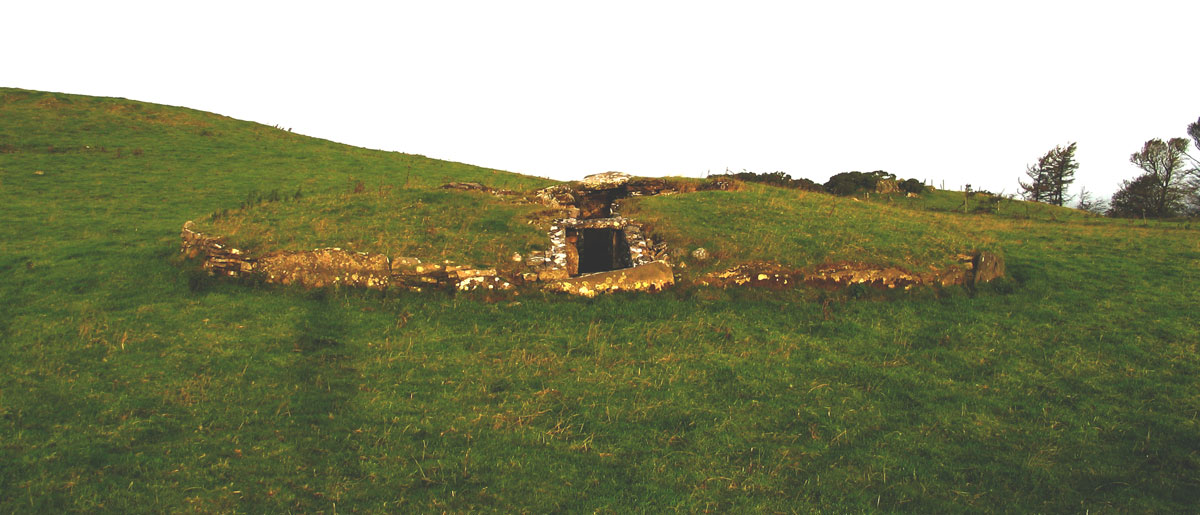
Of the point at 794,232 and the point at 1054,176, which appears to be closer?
the point at 794,232

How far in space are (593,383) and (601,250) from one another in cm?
868

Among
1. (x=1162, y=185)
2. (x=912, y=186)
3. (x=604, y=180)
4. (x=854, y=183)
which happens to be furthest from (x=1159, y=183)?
(x=604, y=180)

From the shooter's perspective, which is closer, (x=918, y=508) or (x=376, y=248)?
(x=918, y=508)

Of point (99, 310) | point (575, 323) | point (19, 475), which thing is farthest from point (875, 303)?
point (99, 310)

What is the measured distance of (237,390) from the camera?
744 centimetres

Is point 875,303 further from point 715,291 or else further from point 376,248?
point 376,248

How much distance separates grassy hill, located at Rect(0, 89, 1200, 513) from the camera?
18.7 feet

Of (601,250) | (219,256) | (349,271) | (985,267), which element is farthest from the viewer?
(601,250)

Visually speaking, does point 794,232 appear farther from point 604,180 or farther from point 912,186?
point 912,186

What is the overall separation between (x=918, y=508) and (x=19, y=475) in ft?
32.6

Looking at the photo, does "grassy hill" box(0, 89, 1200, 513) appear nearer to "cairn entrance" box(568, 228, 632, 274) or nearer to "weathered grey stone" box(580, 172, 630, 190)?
"cairn entrance" box(568, 228, 632, 274)

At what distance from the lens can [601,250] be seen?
16438 mm

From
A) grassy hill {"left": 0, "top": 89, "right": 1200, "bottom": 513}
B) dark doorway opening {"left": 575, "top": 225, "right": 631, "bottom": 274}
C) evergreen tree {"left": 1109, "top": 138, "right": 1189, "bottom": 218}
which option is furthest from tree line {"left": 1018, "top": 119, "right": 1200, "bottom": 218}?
dark doorway opening {"left": 575, "top": 225, "right": 631, "bottom": 274}

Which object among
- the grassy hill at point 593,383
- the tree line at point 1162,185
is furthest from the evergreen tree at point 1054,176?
the grassy hill at point 593,383
